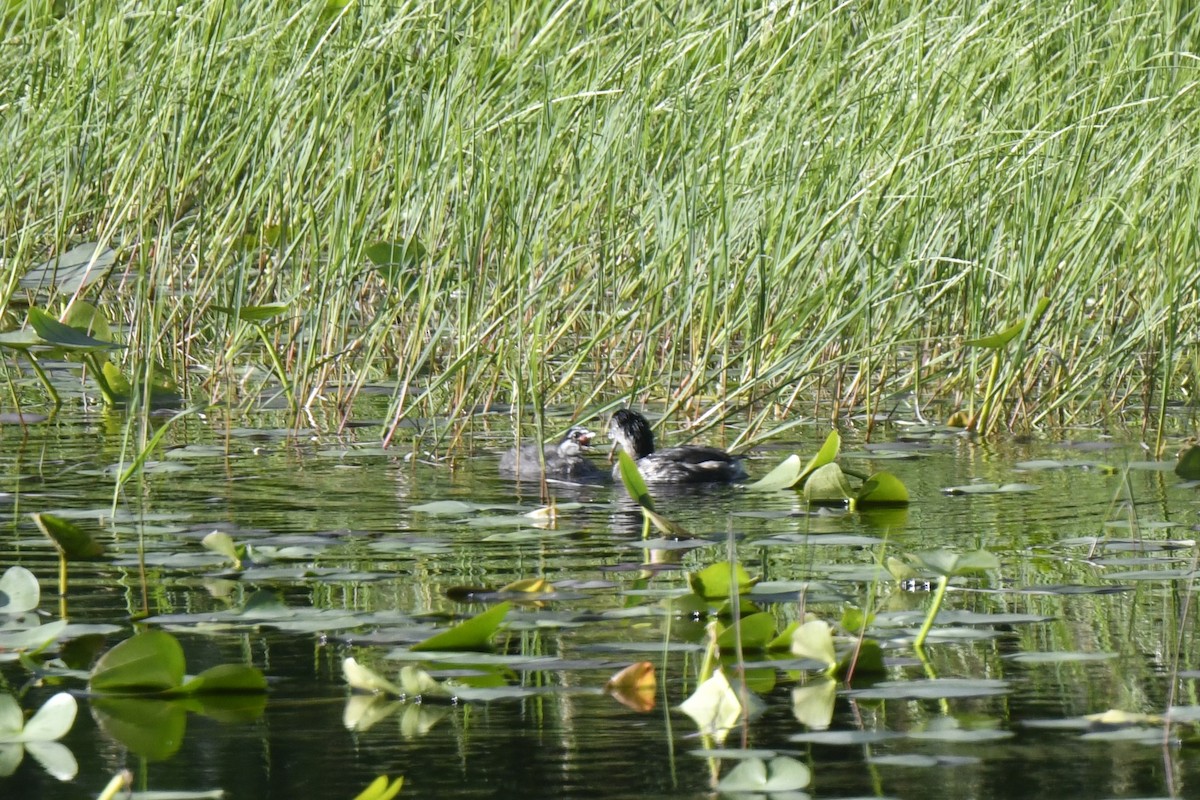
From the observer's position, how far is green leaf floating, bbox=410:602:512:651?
3.69 m

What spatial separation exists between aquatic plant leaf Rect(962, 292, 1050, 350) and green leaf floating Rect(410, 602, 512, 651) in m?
3.15

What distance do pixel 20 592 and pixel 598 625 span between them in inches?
45.5

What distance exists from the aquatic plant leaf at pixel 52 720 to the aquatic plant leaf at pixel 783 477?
3.44 meters

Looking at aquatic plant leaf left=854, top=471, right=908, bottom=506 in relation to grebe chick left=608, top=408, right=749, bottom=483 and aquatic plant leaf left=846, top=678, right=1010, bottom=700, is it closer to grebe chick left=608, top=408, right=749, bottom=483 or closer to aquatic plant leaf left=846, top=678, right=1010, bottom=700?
grebe chick left=608, top=408, right=749, bottom=483

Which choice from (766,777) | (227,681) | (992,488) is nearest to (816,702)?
(766,777)

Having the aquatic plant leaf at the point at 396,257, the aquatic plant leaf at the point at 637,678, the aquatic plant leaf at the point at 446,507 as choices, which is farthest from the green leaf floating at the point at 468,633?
the aquatic plant leaf at the point at 396,257

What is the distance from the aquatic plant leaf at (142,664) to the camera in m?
3.40

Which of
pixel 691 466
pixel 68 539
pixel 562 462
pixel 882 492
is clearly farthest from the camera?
pixel 562 462

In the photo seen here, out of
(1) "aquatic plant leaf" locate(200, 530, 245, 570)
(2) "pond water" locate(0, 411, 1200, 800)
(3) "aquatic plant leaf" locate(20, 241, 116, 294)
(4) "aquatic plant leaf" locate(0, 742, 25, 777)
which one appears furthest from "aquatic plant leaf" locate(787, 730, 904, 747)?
(3) "aquatic plant leaf" locate(20, 241, 116, 294)

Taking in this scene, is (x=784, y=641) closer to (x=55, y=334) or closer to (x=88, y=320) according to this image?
(x=55, y=334)

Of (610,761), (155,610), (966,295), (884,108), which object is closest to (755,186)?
(884,108)

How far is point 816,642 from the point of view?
141 inches

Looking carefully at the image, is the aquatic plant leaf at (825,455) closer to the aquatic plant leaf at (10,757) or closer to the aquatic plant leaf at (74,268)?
the aquatic plant leaf at (10,757)

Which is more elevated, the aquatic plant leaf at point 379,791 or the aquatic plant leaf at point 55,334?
the aquatic plant leaf at point 55,334
